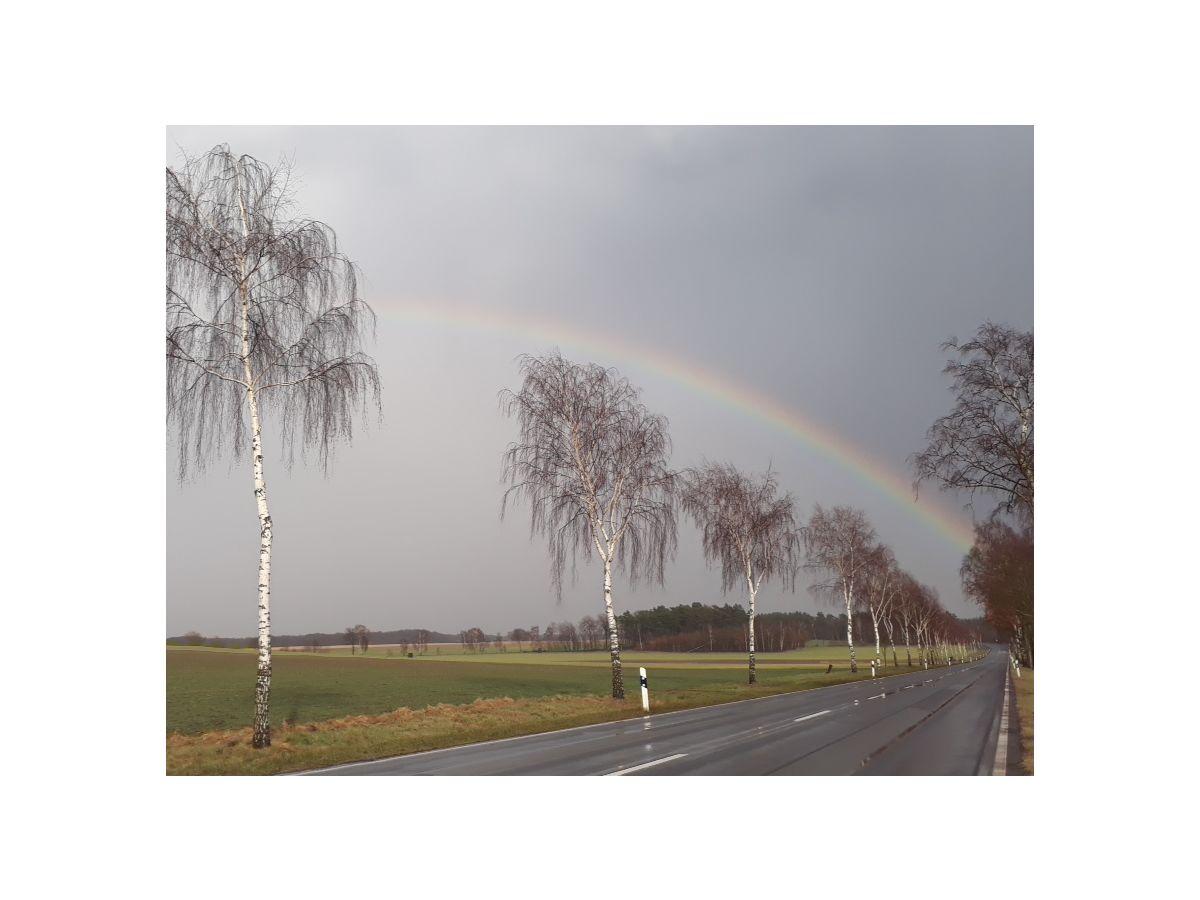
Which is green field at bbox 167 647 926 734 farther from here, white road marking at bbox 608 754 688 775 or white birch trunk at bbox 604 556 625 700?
white road marking at bbox 608 754 688 775

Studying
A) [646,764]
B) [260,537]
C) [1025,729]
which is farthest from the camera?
[1025,729]

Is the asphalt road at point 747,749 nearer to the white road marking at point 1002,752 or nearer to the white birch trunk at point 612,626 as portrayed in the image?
the white road marking at point 1002,752

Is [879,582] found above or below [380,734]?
below

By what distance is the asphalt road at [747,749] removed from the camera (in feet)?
39.5

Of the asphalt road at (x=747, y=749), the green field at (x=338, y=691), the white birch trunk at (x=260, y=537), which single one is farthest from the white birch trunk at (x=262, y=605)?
the green field at (x=338, y=691)

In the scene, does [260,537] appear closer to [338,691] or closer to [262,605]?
[262,605]

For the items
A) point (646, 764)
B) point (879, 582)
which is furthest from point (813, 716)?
point (879, 582)

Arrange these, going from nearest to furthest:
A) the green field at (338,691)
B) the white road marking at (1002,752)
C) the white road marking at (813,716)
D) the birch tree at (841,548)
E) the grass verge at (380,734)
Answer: the white road marking at (1002,752) → the grass verge at (380,734) → the white road marking at (813,716) → the green field at (338,691) → the birch tree at (841,548)

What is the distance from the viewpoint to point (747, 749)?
14055mm

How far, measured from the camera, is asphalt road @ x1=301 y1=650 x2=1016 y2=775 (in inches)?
474
